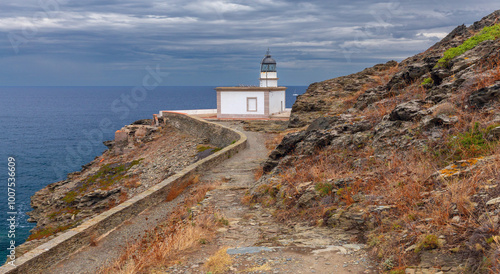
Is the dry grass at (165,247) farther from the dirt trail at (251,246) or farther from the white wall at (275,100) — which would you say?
the white wall at (275,100)

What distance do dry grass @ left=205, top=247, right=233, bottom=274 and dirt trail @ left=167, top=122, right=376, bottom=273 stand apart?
9 centimetres

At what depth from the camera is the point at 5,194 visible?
3559cm

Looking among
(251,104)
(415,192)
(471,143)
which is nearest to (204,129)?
(251,104)

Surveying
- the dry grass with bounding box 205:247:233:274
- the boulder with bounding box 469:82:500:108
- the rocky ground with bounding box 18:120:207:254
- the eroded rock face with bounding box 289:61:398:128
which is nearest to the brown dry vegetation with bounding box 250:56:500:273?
the boulder with bounding box 469:82:500:108

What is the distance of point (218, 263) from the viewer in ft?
19.2

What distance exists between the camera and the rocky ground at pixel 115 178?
71.6ft

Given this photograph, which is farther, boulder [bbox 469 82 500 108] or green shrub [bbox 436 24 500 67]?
green shrub [bbox 436 24 500 67]

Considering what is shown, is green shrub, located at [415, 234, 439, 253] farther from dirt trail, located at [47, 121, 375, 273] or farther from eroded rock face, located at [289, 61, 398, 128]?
eroded rock face, located at [289, 61, 398, 128]

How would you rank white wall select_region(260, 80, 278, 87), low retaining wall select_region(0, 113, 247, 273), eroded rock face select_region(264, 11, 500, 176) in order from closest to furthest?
low retaining wall select_region(0, 113, 247, 273), eroded rock face select_region(264, 11, 500, 176), white wall select_region(260, 80, 278, 87)

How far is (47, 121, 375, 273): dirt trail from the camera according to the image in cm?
562

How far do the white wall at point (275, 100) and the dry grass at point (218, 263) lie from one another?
33.1 m

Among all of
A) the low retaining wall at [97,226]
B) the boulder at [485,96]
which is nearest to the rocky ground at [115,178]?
the low retaining wall at [97,226]

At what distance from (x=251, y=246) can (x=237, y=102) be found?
106ft

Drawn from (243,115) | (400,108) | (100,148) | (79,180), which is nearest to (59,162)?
(100,148)
